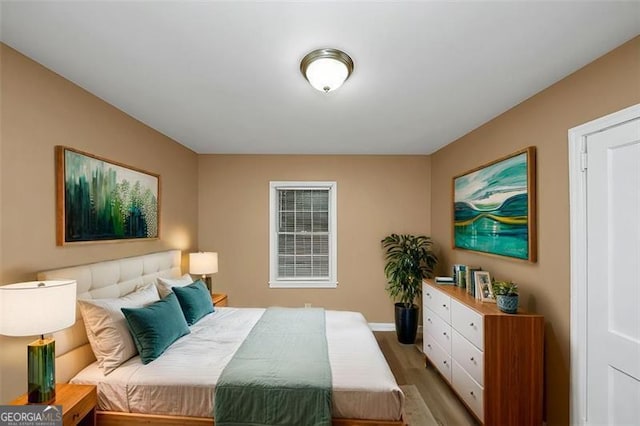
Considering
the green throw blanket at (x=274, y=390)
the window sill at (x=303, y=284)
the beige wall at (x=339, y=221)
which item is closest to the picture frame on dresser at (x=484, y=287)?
the green throw blanket at (x=274, y=390)

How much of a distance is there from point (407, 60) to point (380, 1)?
1.77ft

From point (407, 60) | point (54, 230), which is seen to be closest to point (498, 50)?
point (407, 60)

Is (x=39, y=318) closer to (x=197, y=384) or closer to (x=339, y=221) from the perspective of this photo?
(x=197, y=384)

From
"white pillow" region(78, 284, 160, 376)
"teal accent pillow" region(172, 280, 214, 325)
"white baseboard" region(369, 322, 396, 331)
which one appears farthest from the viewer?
"white baseboard" region(369, 322, 396, 331)

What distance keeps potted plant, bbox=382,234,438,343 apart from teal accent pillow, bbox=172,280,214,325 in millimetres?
2363

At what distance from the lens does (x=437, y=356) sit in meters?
3.12

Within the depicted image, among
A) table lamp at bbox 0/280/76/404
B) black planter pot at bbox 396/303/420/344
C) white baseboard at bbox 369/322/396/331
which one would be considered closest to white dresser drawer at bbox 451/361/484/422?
black planter pot at bbox 396/303/420/344

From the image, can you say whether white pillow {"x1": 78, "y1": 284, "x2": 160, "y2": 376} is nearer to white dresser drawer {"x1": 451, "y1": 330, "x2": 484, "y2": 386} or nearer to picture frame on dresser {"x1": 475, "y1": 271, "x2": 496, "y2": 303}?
white dresser drawer {"x1": 451, "y1": 330, "x2": 484, "y2": 386}

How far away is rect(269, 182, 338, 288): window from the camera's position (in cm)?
454

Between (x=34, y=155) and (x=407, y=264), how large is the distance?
372 cm

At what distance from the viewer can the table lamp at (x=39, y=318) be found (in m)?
1.51

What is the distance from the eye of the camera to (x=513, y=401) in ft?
7.08

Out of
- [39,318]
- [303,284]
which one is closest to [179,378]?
[39,318]

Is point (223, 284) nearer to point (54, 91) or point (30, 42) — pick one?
point (54, 91)
